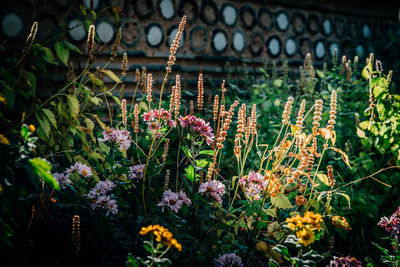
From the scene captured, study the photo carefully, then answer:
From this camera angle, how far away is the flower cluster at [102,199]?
1430mm

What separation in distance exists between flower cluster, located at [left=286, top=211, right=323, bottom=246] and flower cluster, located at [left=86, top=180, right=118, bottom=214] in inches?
27.8

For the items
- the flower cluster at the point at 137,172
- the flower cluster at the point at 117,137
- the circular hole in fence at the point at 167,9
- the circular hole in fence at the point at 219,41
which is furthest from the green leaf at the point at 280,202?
the circular hole in fence at the point at 219,41

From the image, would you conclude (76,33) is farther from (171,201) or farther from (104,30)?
(171,201)

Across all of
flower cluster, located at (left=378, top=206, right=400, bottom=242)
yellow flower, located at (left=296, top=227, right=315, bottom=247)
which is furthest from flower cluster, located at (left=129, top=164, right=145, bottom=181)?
flower cluster, located at (left=378, top=206, right=400, bottom=242)

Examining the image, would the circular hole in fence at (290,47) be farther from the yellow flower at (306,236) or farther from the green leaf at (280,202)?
the yellow flower at (306,236)

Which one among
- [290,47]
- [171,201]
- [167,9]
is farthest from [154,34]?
[171,201]

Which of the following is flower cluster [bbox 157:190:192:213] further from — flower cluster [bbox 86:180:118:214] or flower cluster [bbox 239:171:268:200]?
flower cluster [bbox 239:171:268:200]

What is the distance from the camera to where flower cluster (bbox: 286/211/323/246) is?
128 cm

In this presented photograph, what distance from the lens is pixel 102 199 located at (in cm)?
143

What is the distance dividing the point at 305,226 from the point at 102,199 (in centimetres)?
81

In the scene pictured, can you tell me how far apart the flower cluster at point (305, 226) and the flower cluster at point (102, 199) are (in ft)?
2.32

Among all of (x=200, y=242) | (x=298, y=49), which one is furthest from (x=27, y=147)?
(x=298, y=49)

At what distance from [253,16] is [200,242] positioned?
125 inches

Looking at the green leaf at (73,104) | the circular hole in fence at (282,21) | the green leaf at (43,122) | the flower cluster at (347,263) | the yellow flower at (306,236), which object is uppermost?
the circular hole in fence at (282,21)
